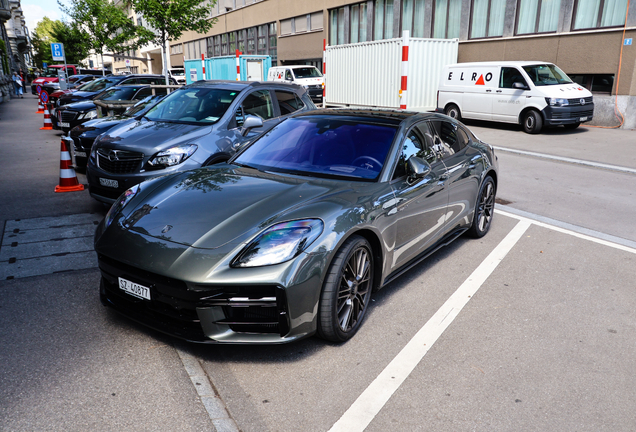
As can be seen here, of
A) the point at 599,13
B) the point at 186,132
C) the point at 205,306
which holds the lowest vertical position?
the point at 205,306

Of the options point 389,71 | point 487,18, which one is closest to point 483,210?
point 389,71

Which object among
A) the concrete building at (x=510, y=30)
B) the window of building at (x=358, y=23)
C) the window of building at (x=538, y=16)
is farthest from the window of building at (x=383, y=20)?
the window of building at (x=538, y=16)

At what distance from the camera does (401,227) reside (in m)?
3.96

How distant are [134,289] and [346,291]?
4.42 ft

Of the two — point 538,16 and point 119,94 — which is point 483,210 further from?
point 538,16

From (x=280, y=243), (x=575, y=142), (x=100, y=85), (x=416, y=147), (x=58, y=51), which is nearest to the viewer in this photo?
(x=280, y=243)

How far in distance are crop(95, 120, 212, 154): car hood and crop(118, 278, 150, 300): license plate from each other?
307 centimetres

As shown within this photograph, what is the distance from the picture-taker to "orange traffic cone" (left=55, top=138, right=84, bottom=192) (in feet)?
24.8

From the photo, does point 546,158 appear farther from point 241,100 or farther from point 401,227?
point 401,227

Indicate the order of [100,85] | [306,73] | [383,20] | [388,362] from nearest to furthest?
[388,362]
[100,85]
[306,73]
[383,20]

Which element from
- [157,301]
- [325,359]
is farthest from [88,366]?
[325,359]

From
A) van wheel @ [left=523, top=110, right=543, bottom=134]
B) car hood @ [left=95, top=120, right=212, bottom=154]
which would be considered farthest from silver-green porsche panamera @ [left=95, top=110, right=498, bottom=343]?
van wheel @ [left=523, top=110, right=543, bottom=134]

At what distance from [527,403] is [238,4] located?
41749mm

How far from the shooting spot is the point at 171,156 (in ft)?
19.7
